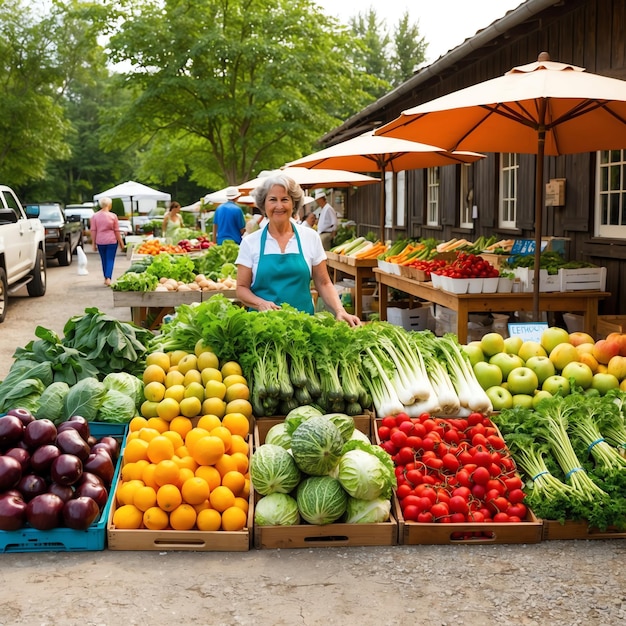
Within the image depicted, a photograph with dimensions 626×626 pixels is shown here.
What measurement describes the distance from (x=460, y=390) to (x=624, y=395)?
3.30 feet

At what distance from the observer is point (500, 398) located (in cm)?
513

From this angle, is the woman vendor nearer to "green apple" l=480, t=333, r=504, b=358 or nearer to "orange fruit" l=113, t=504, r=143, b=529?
"green apple" l=480, t=333, r=504, b=358

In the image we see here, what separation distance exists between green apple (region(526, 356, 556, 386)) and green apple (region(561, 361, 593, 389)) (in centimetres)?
10

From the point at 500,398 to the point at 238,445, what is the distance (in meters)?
1.76

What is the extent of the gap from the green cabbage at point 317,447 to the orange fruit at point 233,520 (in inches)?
15.5

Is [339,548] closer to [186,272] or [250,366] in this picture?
[250,366]

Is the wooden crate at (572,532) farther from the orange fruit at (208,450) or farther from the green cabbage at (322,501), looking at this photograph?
the orange fruit at (208,450)

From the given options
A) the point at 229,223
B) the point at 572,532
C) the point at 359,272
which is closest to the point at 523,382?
the point at 572,532

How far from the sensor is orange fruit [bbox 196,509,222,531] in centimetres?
407

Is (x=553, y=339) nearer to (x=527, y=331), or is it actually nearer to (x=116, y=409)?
(x=527, y=331)

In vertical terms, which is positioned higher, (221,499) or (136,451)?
(136,451)

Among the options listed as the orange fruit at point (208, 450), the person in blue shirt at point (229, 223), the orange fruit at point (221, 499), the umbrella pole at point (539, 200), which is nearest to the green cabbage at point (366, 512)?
the orange fruit at point (221, 499)

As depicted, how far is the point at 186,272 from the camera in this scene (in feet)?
34.1

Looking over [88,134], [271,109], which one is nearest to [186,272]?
[271,109]
